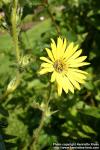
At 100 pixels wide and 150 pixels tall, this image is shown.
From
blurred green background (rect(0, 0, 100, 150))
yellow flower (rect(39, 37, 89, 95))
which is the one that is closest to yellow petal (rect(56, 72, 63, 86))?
yellow flower (rect(39, 37, 89, 95))

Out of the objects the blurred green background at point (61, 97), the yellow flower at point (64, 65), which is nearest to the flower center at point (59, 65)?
the yellow flower at point (64, 65)

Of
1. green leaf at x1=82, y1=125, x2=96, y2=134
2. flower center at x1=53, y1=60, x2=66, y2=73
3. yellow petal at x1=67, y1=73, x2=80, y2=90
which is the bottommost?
green leaf at x1=82, y1=125, x2=96, y2=134

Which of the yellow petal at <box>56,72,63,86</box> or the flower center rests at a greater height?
the flower center

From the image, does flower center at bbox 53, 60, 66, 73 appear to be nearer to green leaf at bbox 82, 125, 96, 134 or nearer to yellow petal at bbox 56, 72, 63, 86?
yellow petal at bbox 56, 72, 63, 86

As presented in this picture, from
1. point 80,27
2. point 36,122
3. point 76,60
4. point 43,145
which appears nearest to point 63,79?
point 76,60

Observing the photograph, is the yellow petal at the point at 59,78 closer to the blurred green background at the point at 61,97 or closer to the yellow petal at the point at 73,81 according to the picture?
the yellow petal at the point at 73,81

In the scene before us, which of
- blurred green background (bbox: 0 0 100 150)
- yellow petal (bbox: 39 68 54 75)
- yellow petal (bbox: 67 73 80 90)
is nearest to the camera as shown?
yellow petal (bbox: 39 68 54 75)

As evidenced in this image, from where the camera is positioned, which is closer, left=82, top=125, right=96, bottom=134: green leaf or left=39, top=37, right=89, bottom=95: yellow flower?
left=39, top=37, right=89, bottom=95: yellow flower

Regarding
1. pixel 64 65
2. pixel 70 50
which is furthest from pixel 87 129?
pixel 70 50

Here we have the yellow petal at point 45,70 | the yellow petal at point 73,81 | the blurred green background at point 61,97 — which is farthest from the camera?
the blurred green background at point 61,97
